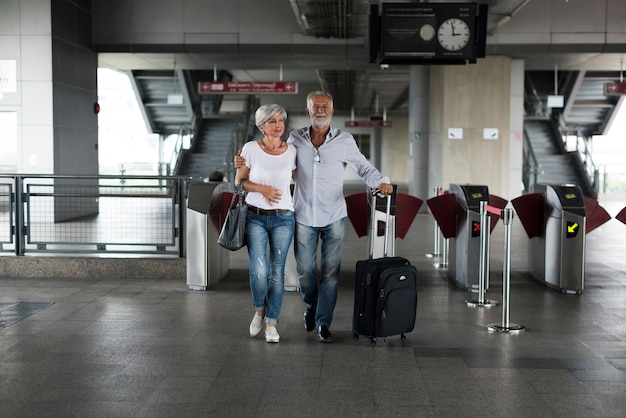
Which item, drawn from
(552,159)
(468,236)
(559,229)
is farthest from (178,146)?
(559,229)

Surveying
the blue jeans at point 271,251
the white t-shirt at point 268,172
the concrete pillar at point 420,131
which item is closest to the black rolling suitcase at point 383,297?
the blue jeans at point 271,251

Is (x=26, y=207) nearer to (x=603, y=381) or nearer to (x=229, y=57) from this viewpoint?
(x=603, y=381)

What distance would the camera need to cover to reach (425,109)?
18.4 metres

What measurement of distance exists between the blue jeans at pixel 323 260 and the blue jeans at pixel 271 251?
10cm

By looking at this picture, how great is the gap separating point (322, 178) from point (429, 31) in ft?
17.6

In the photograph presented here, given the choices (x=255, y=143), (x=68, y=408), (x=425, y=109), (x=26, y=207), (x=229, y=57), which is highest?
(x=229, y=57)

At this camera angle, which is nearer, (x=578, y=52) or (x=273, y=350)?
(x=273, y=350)

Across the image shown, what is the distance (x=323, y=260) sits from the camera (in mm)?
5184

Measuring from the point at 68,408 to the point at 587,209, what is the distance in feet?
19.7

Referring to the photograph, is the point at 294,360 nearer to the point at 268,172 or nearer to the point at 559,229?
the point at 268,172

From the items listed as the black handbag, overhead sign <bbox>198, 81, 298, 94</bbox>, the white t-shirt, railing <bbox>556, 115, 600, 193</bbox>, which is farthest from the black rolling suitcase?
railing <bbox>556, 115, 600, 193</bbox>

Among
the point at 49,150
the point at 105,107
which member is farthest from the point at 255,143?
the point at 105,107

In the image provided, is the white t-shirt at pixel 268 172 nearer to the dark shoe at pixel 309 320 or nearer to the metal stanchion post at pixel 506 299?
the dark shoe at pixel 309 320

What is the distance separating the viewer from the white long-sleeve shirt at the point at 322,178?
5.00 metres
